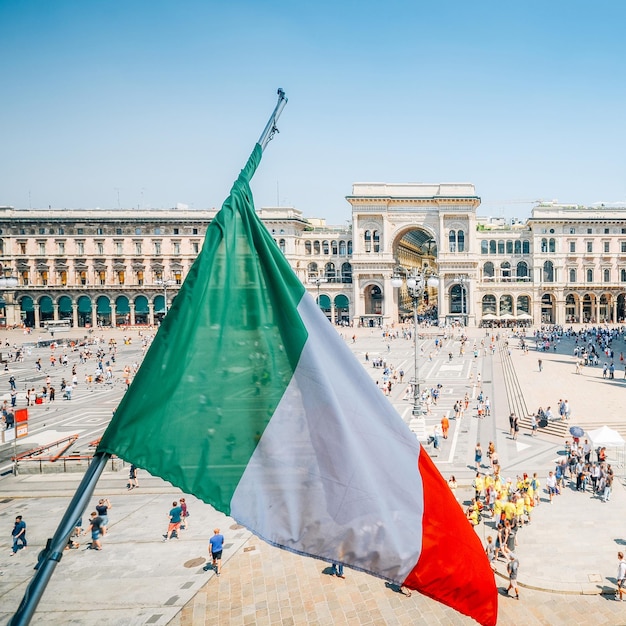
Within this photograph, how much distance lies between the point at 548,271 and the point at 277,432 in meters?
78.4

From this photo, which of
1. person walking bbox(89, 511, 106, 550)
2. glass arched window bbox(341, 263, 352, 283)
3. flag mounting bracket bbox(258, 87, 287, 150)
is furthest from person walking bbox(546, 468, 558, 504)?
glass arched window bbox(341, 263, 352, 283)

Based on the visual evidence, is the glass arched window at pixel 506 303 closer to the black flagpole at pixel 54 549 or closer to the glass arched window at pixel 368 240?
the glass arched window at pixel 368 240

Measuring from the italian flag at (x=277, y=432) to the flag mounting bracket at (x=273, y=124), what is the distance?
3.8 inches

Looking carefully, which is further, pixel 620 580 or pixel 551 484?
pixel 551 484

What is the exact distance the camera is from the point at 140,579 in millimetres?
10695

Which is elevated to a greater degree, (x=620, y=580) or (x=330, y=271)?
(x=330, y=271)

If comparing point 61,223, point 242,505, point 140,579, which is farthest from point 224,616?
point 61,223

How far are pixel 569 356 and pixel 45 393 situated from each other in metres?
38.3

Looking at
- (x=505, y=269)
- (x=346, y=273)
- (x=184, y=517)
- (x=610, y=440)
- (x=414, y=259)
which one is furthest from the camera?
(x=414, y=259)

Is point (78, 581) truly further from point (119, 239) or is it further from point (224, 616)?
point (119, 239)

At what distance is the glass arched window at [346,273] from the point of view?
78000 millimetres

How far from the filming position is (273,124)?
3.27 metres

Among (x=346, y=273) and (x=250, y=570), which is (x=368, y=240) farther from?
(x=250, y=570)

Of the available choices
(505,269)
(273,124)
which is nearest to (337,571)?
(273,124)
